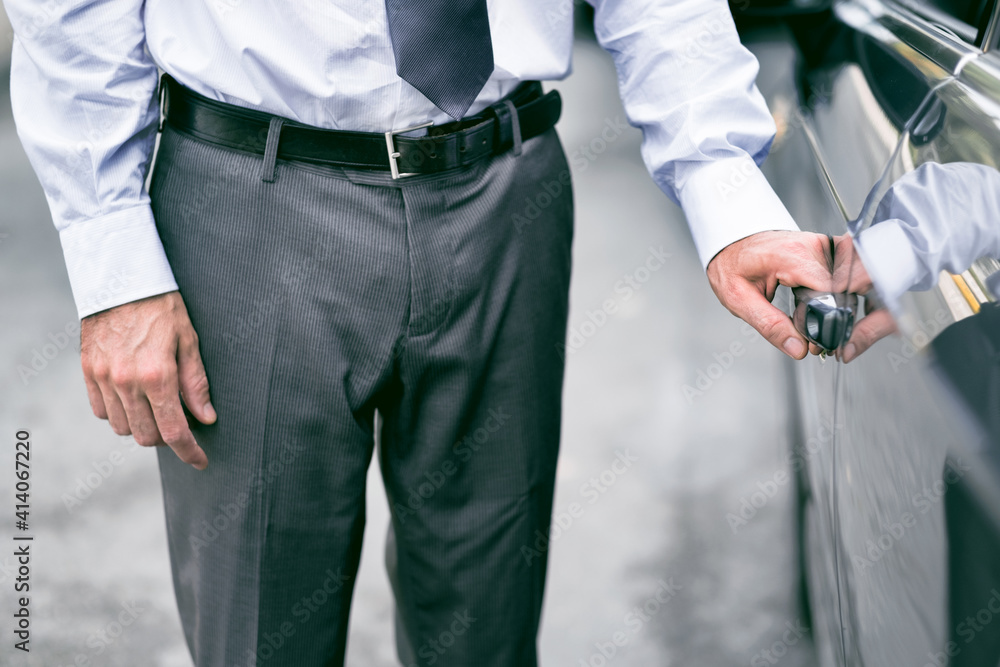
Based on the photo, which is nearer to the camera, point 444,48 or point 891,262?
point 891,262

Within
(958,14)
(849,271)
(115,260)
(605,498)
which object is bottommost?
(605,498)

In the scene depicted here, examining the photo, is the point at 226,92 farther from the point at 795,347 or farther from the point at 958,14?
A: the point at 958,14

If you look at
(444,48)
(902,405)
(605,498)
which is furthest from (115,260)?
(605,498)

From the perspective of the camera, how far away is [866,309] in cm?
66

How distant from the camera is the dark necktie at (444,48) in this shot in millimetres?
805

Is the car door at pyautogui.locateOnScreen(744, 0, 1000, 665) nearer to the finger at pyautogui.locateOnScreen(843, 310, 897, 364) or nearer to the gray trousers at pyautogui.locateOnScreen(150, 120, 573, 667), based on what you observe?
Answer: the finger at pyautogui.locateOnScreen(843, 310, 897, 364)

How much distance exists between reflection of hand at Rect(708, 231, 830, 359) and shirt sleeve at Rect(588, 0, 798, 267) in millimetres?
24

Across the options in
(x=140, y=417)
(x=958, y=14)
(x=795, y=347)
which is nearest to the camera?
(x=795, y=347)

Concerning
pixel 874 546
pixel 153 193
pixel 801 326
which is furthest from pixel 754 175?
pixel 153 193

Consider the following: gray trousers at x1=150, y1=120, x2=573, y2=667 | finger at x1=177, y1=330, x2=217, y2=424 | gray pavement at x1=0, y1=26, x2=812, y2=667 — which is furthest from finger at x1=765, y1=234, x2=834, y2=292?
gray pavement at x1=0, y1=26, x2=812, y2=667

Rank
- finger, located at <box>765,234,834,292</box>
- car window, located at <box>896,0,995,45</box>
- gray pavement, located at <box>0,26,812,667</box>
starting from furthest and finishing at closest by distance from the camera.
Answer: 1. gray pavement, located at <box>0,26,812,667</box>
2. car window, located at <box>896,0,995,45</box>
3. finger, located at <box>765,234,834,292</box>

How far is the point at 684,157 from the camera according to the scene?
930 mm

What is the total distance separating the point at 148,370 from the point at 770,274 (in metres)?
0.66

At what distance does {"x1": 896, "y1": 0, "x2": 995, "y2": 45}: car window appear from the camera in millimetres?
954
